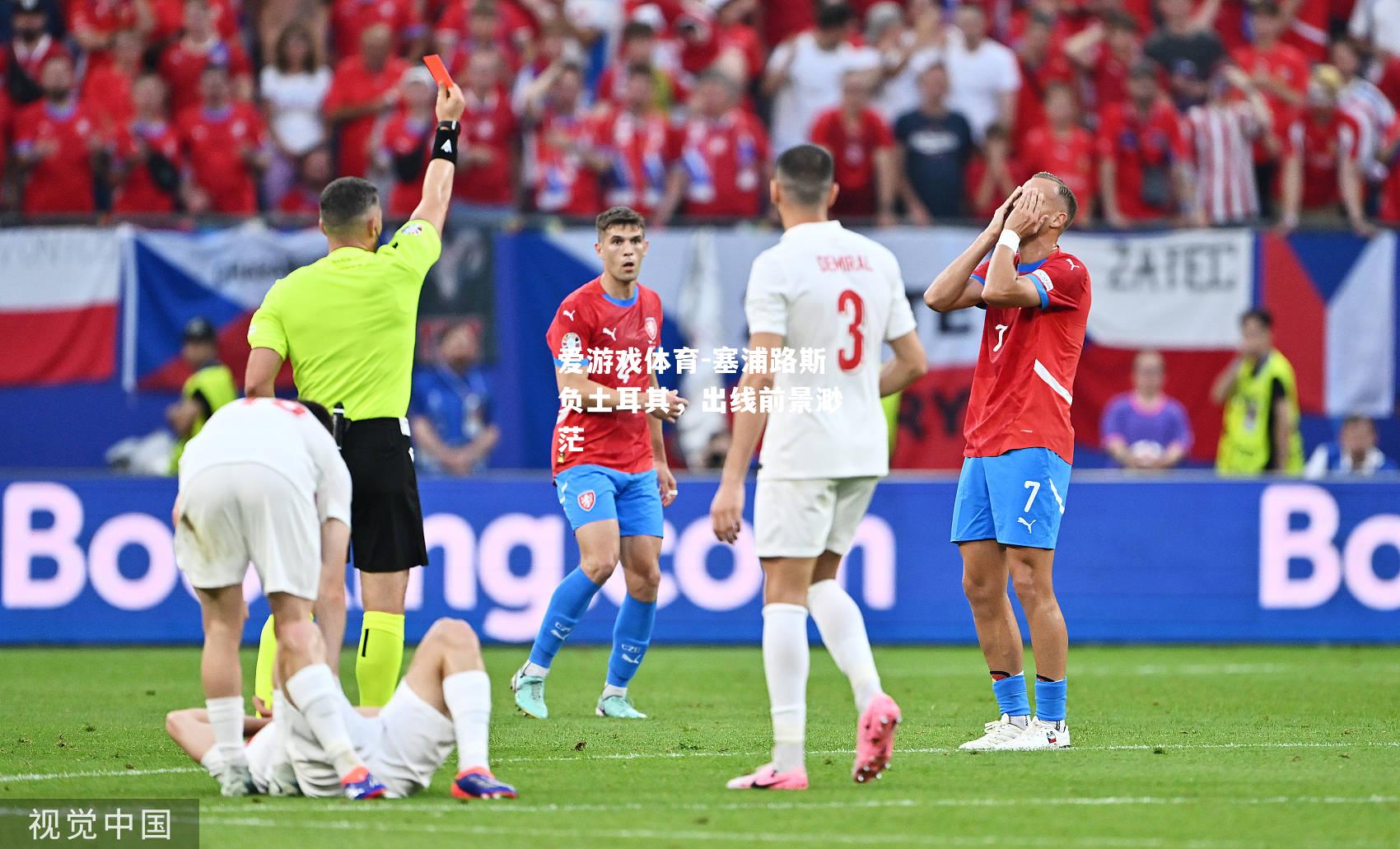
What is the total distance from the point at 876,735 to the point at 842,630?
562mm

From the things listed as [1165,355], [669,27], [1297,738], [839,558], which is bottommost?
[1297,738]

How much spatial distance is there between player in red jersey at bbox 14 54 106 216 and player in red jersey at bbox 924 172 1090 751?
11.5 meters

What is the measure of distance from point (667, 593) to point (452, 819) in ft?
28.3

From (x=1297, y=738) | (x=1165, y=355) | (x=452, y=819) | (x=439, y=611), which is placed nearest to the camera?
(x=452, y=819)

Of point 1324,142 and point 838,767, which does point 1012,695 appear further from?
point 1324,142

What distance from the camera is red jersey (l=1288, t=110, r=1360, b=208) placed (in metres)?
18.9

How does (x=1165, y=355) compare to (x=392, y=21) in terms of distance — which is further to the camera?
(x=392, y=21)

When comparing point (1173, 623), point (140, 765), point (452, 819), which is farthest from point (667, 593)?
point (452, 819)

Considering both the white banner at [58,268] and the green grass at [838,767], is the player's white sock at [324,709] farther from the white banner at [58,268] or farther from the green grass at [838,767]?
the white banner at [58,268]

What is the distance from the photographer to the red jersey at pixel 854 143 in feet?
60.2

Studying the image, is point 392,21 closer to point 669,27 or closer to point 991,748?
point 669,27

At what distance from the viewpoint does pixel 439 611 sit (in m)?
15.2

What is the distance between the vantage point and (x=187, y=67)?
61.5ft

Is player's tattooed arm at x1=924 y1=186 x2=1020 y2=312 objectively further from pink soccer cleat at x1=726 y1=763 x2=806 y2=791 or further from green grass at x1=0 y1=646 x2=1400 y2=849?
pink soccer cleat at x1=726 y1=763 x2=806 y2=791
